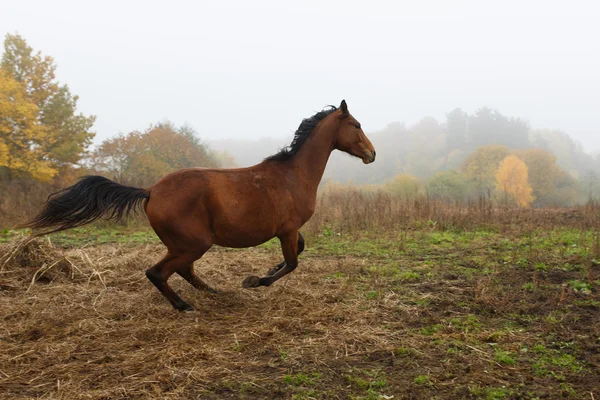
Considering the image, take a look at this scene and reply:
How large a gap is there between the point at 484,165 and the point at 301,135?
49937 millimetres

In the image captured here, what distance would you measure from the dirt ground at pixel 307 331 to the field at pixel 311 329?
0.05 ft

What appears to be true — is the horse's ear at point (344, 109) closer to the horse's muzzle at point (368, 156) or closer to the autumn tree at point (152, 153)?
the horse's muzzle at point (368, 156)

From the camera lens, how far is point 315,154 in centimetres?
539

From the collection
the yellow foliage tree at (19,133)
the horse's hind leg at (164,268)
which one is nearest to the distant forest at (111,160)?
the yellow foliage tree at (19,133)

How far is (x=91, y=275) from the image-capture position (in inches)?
228

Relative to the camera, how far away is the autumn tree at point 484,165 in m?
49.0

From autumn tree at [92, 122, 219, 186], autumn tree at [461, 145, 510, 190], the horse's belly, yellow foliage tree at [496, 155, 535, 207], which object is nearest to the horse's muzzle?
the horse's belly

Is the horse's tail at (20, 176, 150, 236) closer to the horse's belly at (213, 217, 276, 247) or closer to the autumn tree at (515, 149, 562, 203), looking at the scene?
the horse's belly at (213, 217, 276, 247)

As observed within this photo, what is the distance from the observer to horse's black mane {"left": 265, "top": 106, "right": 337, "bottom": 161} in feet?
17.5

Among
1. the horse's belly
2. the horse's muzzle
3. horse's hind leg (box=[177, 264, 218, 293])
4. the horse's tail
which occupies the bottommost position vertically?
horse's hind leg (box=[177, 264, 218, 293])

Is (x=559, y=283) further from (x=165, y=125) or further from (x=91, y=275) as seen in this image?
(x=165, y=125)

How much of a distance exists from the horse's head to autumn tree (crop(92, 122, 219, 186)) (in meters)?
22.2

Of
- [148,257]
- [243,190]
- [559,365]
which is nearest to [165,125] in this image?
[148,257]

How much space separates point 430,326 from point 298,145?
265 centimetres
